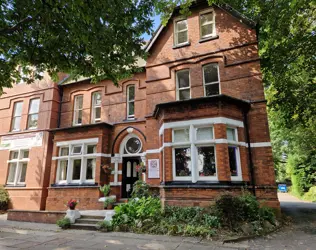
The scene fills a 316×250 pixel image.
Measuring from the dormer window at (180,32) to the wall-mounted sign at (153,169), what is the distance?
6.43 meters

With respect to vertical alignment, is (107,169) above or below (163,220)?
above

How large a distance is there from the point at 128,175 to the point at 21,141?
7.98 meters

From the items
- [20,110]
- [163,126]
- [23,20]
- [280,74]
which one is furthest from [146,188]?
[20,110]

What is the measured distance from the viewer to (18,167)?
47.0 feet

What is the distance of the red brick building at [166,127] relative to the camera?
28.6 ft

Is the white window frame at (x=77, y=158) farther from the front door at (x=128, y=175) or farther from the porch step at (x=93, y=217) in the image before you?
the porch step at (x=93, y=217)

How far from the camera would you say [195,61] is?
11.1 meters

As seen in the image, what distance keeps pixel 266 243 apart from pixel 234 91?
6.27m

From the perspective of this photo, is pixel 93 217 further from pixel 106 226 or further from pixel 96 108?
pixel 96 108

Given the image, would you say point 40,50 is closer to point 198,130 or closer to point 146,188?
point 198,130

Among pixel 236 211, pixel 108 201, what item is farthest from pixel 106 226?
pixel 236 211

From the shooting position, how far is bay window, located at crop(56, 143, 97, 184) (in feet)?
40.3

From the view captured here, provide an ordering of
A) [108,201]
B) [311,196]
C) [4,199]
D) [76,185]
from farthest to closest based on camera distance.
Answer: [311,196] < [4,199] < [76,185] < [108,201]

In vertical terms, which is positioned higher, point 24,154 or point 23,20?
point 23,20
